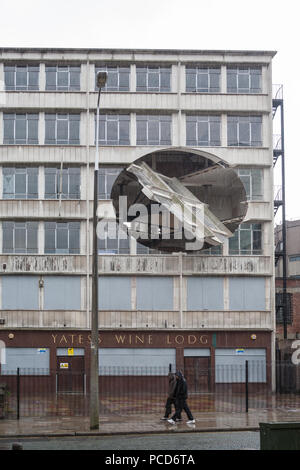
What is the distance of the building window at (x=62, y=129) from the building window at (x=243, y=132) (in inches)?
349

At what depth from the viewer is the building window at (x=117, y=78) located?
41.1 meters

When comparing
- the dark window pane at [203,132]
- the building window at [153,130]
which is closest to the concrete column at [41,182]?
the building window at [153,130]

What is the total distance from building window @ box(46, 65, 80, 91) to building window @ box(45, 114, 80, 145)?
167 centimetres

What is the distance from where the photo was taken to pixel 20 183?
40.1 m

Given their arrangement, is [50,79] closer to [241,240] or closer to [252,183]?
[252,183]

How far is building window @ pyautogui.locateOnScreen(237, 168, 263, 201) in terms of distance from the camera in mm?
40656

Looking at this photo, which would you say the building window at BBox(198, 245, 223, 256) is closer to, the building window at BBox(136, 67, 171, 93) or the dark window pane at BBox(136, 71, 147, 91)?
the building window at BBox(136, 67, 171, 93)

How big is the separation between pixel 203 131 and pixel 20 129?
415 inches

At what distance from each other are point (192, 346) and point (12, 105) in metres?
17.1

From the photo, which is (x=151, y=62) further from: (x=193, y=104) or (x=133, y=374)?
(x=133, y=374)

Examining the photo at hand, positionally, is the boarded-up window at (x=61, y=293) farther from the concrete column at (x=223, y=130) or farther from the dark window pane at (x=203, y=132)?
the concrete column at (x=223, y=130)

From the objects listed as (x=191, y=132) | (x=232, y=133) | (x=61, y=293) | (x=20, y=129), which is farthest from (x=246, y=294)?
(x=20, y=129)

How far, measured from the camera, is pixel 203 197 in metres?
37.4

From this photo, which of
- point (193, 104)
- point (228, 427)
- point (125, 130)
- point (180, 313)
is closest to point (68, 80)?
point (125, 130)
